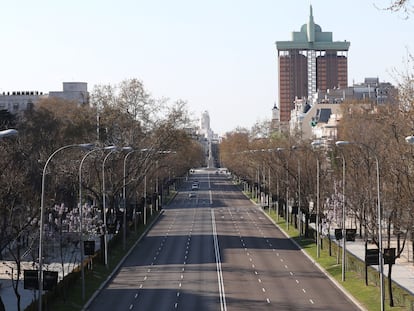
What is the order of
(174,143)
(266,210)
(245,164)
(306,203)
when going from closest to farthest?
(306,203), (174,143), (266,210), (245,164)

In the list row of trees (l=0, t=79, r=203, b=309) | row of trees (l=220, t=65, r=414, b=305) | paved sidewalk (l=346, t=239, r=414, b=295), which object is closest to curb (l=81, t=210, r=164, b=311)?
row of trees (l=0, t=79, r=203, b=309)

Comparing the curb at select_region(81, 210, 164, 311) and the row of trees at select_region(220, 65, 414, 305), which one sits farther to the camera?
the curb at select_region(81, 210, 164, 311)

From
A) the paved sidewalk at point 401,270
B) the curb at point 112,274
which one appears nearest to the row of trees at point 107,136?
the curb at point 112,274

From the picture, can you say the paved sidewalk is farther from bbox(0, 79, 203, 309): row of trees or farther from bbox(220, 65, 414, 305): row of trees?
bbox(0, 79, 203, 309): row of trees

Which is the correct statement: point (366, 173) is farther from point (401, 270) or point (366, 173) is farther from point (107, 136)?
point (107, 136)

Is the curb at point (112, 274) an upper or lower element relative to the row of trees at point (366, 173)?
lower

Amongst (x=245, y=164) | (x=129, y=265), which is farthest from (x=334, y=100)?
(x=129, y=265)

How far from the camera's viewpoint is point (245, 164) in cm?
15800

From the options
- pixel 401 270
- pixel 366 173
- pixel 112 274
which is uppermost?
pixel 366 173

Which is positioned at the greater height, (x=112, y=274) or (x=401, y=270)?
(x=401, y=270)

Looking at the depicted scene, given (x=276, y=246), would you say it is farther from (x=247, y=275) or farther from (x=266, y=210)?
(x=266, y=210)

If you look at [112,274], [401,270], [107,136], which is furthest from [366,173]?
[107,136]

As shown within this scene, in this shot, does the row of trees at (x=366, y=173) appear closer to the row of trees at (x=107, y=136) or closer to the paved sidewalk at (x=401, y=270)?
the paved sidewalk at (x=401, y=270)

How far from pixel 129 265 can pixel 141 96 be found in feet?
85.7
